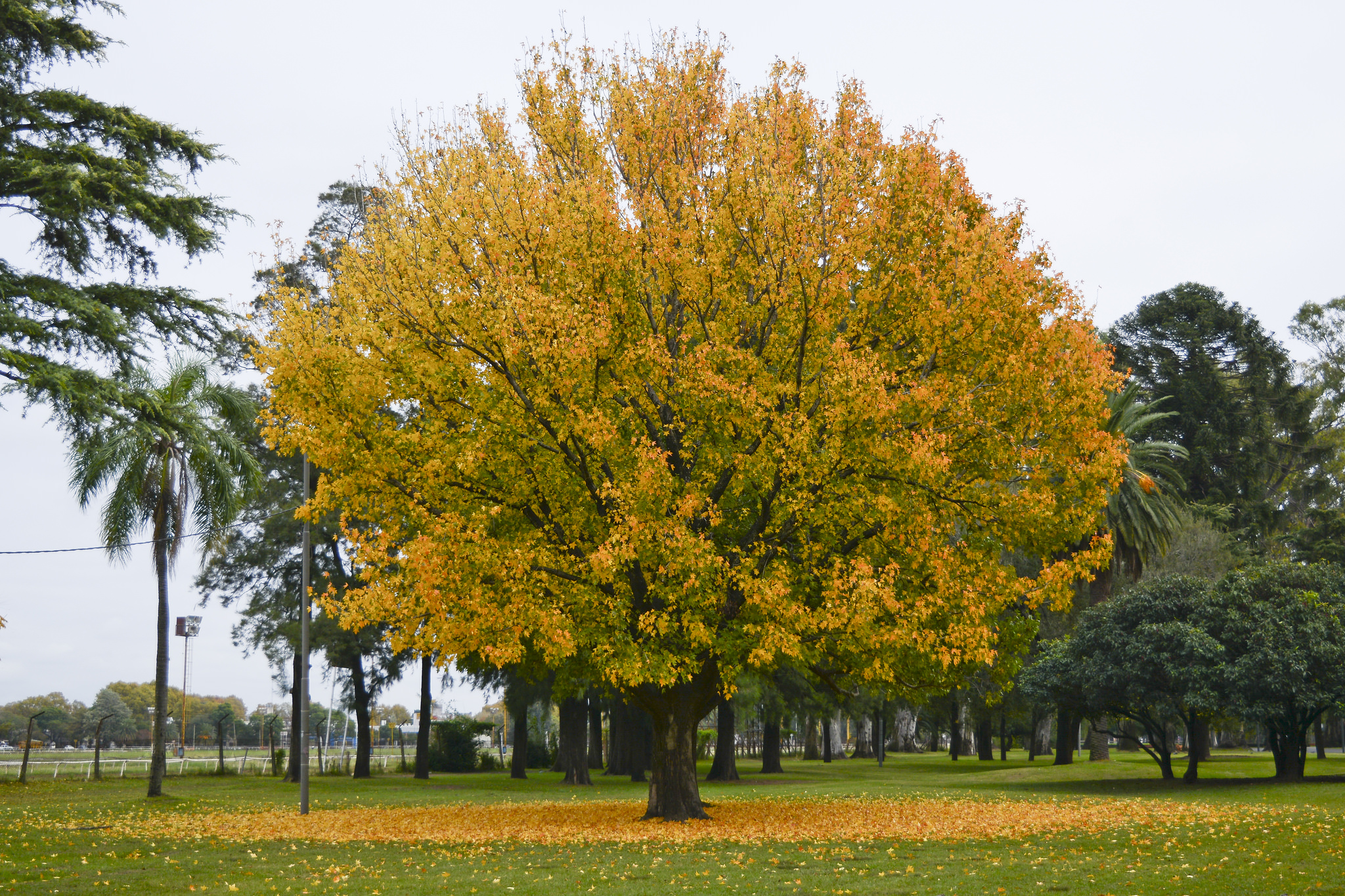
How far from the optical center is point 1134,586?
31344 millimetres

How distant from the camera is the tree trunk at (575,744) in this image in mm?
36938

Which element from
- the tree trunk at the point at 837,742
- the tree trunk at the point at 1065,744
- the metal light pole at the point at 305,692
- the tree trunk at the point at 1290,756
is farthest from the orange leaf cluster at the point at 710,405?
the tree trunk at the point at 837,742

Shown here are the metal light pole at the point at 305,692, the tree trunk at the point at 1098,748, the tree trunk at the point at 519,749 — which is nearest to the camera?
the metal light pole at the point at 305,692

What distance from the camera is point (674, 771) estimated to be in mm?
20031

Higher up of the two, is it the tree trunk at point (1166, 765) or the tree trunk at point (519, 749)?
the tree trunk at point (1166, 765)

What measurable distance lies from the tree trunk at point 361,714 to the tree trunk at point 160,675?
41.9ft

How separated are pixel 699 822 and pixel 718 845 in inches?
147

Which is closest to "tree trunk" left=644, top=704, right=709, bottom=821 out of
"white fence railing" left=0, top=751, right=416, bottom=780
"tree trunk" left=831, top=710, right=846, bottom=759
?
"white fence railing" left=0, top=751, right=416, bottom=780

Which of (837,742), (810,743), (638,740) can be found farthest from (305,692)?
(837,742)

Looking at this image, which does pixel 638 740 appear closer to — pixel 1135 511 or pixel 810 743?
pixel 1135 511

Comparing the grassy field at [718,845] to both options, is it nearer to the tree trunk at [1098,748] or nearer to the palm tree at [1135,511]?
the palm tree at [1135,511]

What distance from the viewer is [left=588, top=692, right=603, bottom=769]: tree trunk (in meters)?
37.6

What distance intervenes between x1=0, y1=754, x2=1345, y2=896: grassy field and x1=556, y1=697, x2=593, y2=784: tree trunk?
689 cm

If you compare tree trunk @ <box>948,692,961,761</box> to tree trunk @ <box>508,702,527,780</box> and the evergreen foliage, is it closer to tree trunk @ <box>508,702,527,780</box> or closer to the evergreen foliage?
tree trunk @ <box>508,702,527,780</box>
